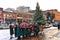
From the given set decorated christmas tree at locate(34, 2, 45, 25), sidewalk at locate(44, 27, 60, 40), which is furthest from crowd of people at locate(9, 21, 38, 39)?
sidewalk at locate(44, 27, 60, 40)

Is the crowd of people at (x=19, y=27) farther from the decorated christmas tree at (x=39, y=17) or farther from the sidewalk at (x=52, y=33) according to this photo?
the sidewalk at (x=52, y=33)

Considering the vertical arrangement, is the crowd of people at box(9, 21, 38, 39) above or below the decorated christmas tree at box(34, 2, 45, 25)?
below

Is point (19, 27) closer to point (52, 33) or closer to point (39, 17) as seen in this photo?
point (39, 17)

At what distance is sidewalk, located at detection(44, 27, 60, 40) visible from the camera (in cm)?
162

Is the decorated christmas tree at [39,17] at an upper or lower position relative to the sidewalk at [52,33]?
upper

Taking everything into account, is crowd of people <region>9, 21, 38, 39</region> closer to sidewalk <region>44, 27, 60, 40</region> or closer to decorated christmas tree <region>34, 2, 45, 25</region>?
decorated christmas tree <region>34, 2, 45, 25</region>

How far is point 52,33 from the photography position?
1643 mm

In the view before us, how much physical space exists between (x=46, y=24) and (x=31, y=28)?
0.75 feet

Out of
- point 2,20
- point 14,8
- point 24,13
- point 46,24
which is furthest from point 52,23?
point 2,20

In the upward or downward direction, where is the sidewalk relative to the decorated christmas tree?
downward

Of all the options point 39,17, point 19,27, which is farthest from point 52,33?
point 19,27

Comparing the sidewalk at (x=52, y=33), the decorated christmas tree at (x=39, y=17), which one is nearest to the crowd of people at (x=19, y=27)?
the decorated christmas tree at (x=39, y=17)

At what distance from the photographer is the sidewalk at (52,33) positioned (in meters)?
1.62

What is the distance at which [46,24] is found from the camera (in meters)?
1.62
